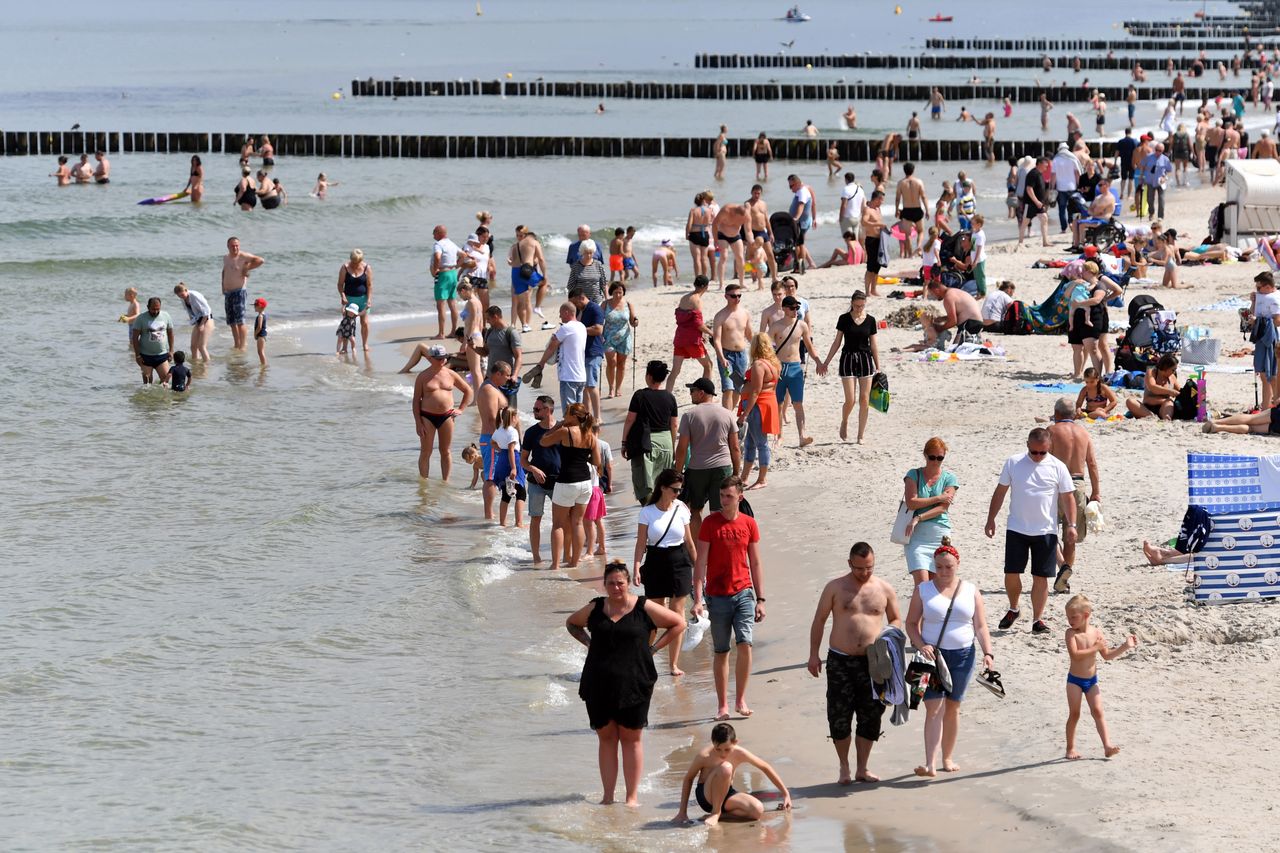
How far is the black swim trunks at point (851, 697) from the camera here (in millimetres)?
8102

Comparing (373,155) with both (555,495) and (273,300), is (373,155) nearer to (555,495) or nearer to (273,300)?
(273,300)

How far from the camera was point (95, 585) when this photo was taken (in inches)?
496

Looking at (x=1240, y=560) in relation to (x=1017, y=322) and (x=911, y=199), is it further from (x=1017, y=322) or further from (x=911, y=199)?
(x=911, y=199)

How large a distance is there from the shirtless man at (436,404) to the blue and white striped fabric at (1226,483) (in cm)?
655

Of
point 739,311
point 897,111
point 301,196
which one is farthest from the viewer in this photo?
point 897,111

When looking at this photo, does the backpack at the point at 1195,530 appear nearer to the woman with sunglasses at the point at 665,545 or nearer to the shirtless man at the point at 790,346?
the woman with sunglasses at the point at 665,545

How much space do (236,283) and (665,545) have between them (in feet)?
42.0

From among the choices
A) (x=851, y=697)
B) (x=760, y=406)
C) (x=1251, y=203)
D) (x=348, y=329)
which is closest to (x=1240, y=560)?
(x=851, y=697)

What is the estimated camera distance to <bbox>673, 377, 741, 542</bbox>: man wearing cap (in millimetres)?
10867

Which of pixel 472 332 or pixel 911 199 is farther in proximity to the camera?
pixel 911 199

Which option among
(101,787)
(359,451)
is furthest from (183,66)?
(101,787)

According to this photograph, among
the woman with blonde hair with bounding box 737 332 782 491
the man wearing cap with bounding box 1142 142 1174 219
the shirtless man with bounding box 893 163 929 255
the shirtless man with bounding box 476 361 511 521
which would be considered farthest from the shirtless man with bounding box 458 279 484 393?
the man wearing cap with bounding box 1142 142 1174 219

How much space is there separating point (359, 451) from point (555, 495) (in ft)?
16.9

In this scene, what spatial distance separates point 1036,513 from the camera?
966 centimetres
